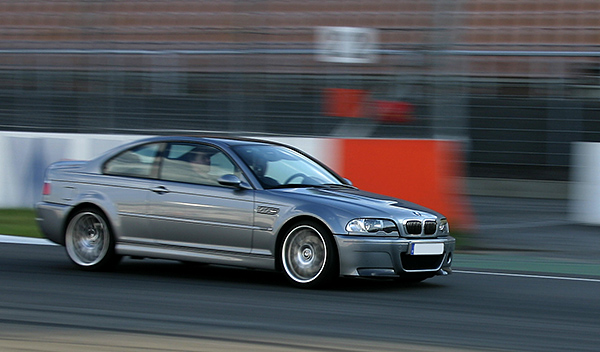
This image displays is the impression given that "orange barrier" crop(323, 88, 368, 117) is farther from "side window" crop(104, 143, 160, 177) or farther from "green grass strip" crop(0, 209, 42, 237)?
"side window" crop(104, 143, 160, 177)

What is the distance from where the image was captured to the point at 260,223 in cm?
743

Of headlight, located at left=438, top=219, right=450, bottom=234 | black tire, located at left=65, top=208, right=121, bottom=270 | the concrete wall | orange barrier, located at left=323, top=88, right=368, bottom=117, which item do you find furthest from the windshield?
the concrete wall

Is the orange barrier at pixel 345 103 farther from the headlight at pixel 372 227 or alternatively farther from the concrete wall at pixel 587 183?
the headlight at pixel 372 227

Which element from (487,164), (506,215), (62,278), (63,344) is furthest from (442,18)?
(63,344)

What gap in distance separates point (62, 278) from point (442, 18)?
641 cm

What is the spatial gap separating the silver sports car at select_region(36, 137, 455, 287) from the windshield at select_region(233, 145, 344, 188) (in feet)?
0.04

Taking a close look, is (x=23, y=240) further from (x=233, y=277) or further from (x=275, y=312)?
(x=275, y=312)

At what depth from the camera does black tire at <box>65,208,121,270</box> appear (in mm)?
8156

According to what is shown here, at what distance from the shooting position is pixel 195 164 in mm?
8000

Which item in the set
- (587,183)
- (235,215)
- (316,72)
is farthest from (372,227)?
(316,72)

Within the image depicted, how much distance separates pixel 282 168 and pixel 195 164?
0.76 metres

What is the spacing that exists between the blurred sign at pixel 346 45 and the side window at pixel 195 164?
14.5 ft

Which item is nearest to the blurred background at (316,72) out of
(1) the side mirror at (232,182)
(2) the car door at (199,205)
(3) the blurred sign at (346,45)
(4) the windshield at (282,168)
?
(3) the blurred sign at (346,45)

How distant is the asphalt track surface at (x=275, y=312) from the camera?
17.4 ft
